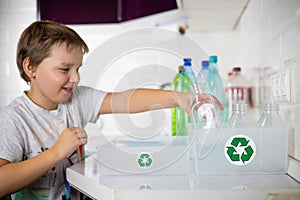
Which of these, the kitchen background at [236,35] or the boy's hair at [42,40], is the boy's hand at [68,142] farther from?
the kitchen background at [236,35]

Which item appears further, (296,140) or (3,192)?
(3,192)

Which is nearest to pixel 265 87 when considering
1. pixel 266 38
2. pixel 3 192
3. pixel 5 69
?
pixel 266 38

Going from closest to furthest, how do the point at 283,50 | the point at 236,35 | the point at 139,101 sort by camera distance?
the point at 283,50
the point at 139,101
the point at 236,35

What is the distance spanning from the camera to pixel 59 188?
109cm

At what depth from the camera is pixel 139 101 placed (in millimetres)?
1253

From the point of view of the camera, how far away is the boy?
1042mm

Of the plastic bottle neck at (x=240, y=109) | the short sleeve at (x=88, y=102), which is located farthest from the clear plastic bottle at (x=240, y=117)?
the short sleeve at (x=88, y=102)

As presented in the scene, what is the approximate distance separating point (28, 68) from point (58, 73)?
13 centimetres

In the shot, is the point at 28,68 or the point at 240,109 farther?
the point at 28,68

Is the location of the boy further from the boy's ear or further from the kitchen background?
the kitchen background

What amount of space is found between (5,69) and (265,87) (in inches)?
53.7

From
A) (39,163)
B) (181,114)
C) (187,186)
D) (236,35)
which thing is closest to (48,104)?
(39,163)

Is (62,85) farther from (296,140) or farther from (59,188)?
(296,140)

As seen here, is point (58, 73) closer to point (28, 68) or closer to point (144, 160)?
point (28, 68)
